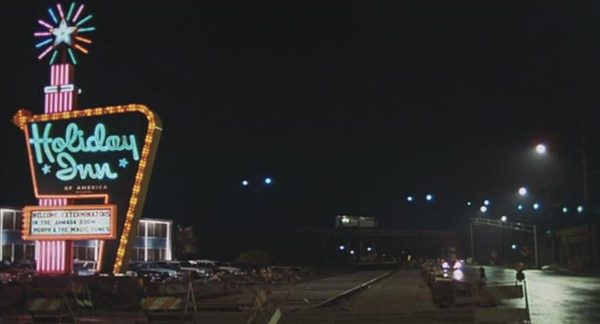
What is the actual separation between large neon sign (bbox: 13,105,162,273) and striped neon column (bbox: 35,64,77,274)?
676 mm

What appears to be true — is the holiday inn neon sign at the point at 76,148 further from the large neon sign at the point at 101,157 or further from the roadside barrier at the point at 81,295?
the roadside barrier at the point at 81,295

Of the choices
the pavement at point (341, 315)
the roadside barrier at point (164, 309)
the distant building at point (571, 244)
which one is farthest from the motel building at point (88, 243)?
the distant building at point (571, 244)

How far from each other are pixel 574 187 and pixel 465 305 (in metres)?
99.2

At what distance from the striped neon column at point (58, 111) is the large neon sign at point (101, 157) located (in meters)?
0.68

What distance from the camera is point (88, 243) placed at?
76.5m

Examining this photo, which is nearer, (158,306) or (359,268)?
(158,306)

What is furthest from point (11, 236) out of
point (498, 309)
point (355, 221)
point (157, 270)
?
point (355, 221)

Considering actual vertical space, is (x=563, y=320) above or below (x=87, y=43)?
below

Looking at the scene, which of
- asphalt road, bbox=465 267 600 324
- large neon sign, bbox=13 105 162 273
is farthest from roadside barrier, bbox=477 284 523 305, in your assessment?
large neon sign, bbox=13 105 162 273

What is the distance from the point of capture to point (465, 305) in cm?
2630

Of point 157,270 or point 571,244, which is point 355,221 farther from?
point 157,270

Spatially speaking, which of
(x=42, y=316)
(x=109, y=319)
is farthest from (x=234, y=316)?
(x=42, y=316)

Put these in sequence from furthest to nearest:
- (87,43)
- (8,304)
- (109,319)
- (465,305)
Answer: (87,43) → (8,304) → (465,305) → (109,319)

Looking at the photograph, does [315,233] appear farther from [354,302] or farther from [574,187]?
[354,302]
